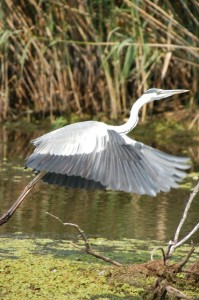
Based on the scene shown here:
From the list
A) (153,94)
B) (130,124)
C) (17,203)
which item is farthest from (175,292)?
(153,94)

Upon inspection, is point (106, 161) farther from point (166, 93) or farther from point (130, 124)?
point (166, 93)

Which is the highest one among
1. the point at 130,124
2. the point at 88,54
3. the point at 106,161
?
the point at 88,54

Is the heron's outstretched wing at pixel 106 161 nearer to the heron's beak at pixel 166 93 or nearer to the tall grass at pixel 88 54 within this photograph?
the heron's beak at pixel 166 93

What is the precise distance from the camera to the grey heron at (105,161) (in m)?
5.47

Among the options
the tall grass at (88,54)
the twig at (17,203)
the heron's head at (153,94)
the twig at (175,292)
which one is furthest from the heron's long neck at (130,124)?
the tall grass at (88,54)

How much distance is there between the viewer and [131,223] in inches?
275

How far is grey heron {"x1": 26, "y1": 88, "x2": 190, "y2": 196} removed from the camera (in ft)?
17.9

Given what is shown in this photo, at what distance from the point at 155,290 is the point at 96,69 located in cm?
720

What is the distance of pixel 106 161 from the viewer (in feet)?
18.4

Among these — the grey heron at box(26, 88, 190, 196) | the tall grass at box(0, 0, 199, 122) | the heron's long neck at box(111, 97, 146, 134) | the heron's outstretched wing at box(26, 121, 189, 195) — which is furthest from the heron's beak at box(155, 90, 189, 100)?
the tall grass at box(0, 0, 199, 122)

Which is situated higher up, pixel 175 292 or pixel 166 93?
pixel 166 93

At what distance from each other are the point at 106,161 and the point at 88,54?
6337 mm

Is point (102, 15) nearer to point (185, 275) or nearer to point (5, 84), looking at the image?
point (5, 84)

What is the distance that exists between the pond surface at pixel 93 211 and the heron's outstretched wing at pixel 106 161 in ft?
2.80
